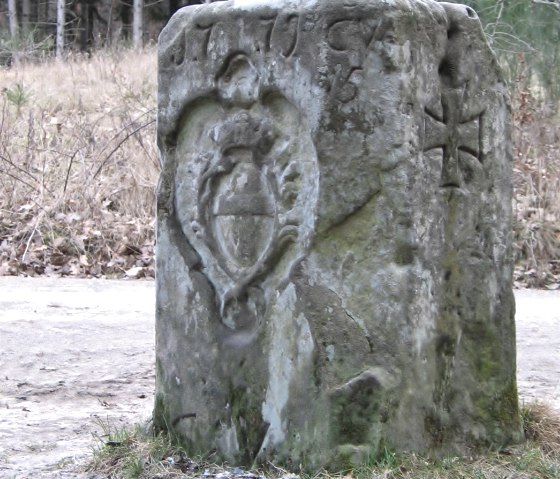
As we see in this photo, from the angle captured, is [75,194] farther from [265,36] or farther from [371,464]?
[371,464]

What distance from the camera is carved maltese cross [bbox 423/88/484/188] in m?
3.50

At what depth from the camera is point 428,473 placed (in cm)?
337

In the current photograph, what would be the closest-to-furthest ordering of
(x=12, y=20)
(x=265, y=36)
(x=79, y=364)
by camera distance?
(x=265, y=36) < (x=79, y=364) < (x=12, y=20)

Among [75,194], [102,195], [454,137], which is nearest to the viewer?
[454,137]

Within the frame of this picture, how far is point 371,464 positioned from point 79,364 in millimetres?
2627

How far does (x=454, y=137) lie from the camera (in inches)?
142

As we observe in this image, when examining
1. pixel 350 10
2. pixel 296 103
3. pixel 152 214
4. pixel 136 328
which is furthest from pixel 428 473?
pixel 152 214

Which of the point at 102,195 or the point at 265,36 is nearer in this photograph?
the point at 265,36

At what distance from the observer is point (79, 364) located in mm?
5633

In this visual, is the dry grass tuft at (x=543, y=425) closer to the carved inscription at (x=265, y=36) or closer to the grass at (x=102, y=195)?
the carved inscription at (x=265, y=36)

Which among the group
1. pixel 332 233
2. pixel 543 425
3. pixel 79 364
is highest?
pixel 332 233

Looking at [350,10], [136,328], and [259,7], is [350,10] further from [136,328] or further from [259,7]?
[136,328]

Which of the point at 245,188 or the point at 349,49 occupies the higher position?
the point at 349,49

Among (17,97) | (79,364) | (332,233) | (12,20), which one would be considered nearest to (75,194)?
(17,97)
